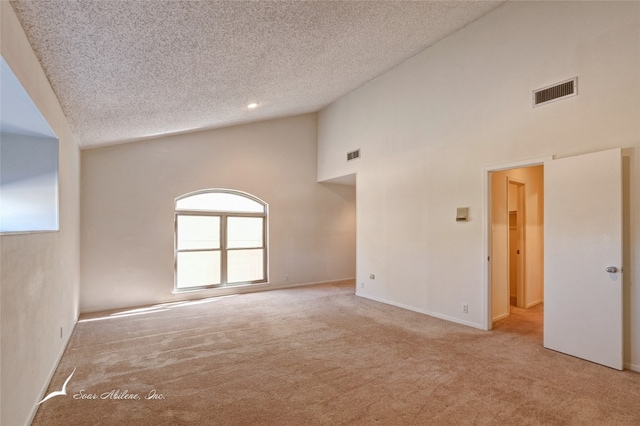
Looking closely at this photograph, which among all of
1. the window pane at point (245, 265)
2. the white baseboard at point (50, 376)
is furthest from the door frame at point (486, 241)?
the white baseboard at point (50, 376)

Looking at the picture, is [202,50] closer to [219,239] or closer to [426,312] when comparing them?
[219,239]

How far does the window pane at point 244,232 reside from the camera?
675 cm

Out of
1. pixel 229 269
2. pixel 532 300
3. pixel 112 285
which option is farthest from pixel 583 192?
pixel 112 285

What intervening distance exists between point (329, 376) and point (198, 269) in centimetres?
418

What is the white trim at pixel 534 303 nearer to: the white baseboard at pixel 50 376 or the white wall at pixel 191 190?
the white wall at pixel 191 190

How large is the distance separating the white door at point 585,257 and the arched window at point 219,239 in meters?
5.18

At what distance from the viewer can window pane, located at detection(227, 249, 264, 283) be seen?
6721 millimetres

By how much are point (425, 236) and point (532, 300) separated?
7.31 ft

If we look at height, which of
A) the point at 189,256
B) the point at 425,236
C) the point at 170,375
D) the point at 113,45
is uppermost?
the point at 113,45

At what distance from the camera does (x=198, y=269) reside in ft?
20.7

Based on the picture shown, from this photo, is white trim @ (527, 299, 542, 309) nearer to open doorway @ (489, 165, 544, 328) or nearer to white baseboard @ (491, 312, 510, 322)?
open doorway @ (489, 165, 544, 328)

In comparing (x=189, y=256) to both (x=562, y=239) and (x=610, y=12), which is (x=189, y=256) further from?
(x=610, y=12)

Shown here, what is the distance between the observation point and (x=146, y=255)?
5707mm

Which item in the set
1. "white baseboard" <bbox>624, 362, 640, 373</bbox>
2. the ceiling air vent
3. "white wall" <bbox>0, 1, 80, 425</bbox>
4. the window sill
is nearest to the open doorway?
the ceiling air vent
